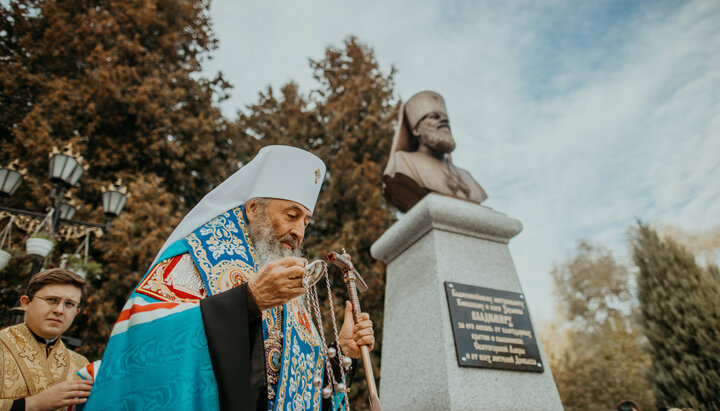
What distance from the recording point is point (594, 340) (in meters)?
19.8

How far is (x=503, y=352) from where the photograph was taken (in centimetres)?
385

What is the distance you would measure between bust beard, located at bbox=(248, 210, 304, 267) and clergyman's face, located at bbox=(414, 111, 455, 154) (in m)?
3.91

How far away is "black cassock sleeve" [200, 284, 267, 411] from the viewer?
1.51m

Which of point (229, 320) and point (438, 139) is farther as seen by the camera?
point (438, 139)

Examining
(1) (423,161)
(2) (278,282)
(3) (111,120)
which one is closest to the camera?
(2) (278,282)

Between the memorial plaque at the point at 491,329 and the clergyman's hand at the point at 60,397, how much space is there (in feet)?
9.10

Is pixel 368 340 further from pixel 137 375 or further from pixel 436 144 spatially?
pixel 436 144

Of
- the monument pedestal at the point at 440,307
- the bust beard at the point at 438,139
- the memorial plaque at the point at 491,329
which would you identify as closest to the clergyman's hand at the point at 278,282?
the monument pedestal at the point at 440,307

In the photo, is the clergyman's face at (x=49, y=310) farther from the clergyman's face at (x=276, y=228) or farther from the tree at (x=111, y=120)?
the tree at (x=111, y=120)

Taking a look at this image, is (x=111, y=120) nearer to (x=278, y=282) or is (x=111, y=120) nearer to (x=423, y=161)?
(x=423, y=161)

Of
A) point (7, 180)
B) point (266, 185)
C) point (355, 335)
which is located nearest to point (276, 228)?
point (266, 185)

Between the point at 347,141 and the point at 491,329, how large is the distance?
937cm

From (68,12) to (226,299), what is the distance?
1397 centimetres

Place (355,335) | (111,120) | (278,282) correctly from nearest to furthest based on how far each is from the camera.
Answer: (278,282) → (355,335) → (111,120)
